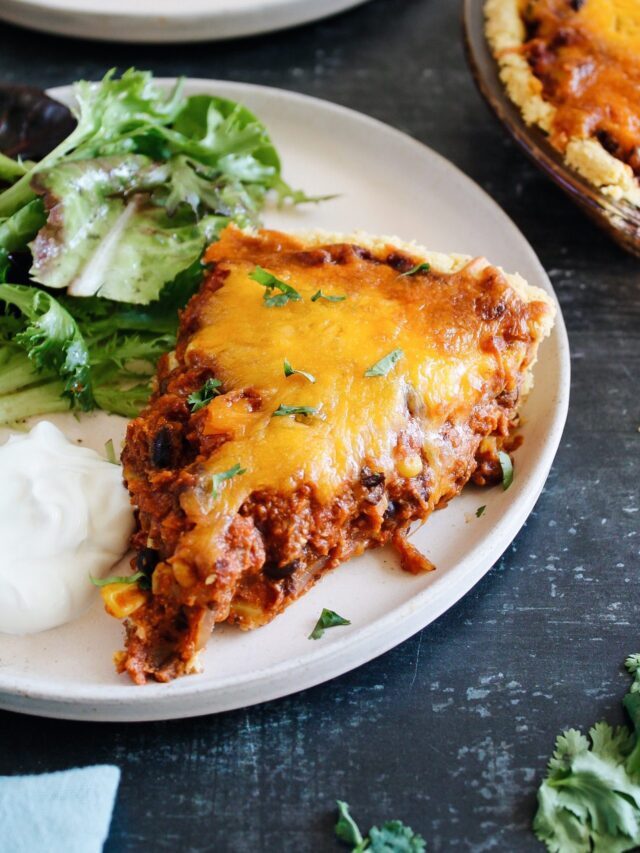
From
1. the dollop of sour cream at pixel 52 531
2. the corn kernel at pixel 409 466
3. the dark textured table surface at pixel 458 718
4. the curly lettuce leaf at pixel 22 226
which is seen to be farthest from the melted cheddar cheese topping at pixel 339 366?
the curly lettuce leaf at pixel 22 226

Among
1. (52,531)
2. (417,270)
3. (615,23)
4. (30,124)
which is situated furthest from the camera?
(615,23)

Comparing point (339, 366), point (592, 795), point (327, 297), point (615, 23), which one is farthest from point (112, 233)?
point (592, 795)

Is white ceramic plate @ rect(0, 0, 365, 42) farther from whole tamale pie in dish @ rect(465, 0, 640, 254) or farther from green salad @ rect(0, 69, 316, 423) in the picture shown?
whole tamale pie in dish @ rect(465, 0, 640, 254)

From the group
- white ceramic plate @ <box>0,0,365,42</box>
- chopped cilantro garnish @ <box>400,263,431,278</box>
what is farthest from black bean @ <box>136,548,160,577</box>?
white ceramic plate @ <box>0,0,365,42</box>

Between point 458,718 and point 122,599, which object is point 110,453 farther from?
point 458,718

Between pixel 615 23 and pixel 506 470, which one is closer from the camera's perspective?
pixel 506 470

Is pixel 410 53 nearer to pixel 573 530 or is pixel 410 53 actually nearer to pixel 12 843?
pixel 573 530
